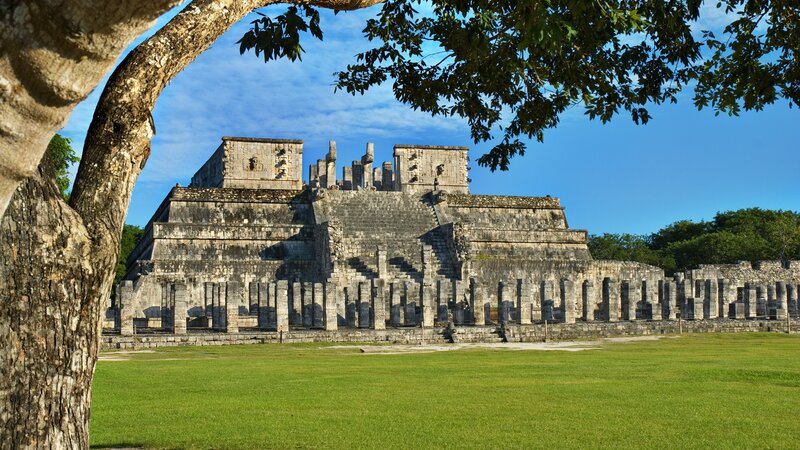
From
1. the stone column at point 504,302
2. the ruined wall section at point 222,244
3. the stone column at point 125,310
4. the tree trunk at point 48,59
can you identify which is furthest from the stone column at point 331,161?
the tree trunk at point 48,59

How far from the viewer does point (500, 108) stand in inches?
446

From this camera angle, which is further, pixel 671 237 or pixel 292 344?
pixel 671 237

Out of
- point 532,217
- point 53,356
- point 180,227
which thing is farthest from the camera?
point 532,217

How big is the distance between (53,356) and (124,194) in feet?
3.29

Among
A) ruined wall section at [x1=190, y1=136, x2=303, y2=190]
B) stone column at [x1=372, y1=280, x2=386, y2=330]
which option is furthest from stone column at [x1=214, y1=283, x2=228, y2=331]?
ruined wall section at [x1=190, y1=136, x2=303, y2=190]

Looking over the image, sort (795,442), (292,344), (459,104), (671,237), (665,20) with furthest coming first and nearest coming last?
(671,237)
(292,344)
(459,104)
(665,20)
(795,442)

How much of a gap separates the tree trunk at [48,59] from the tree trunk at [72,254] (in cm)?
175

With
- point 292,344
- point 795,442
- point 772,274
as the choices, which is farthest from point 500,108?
point 772,274

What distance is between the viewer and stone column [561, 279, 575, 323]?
2838 centimetres

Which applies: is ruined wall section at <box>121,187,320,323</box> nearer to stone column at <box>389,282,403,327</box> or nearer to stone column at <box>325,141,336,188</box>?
stone column at <box>389,282,403,327</box>

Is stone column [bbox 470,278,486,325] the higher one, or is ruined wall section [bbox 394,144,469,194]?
ruined wall section [bbox 394,144,469,194]

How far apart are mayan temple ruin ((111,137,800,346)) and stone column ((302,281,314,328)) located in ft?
0.11

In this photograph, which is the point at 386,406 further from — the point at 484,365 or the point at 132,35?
the point at 132,35

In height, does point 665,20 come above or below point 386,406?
above
